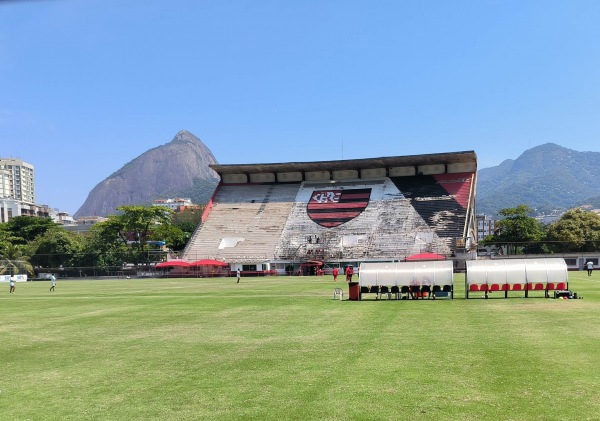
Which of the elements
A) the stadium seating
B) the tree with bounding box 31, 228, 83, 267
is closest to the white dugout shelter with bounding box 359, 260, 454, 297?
the stadium seating

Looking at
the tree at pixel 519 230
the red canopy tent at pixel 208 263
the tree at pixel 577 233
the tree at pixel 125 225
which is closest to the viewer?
the red canopy tent at pixel 208 263

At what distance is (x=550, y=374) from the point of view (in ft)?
41.9

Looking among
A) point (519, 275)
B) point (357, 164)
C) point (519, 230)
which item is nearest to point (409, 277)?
point (519, 275)

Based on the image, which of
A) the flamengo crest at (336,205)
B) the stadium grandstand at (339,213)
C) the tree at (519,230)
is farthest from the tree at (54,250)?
the tree at (519,230)

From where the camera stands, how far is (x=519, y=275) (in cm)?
3225

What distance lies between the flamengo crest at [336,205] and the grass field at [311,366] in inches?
2638

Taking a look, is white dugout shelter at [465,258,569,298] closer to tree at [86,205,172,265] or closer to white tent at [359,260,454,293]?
white tent at [359,260,454,293]

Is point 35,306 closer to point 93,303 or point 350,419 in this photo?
point 93,303

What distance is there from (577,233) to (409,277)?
67.7 meters

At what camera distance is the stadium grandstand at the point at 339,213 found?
84.0m

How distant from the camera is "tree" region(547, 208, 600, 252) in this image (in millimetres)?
86688

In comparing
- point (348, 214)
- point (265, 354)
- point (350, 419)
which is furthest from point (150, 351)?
point (348, 214)

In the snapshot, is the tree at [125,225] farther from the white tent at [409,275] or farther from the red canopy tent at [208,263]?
the white tent at [409,275]

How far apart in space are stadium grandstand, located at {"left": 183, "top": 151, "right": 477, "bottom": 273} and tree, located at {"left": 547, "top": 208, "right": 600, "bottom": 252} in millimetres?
13718
